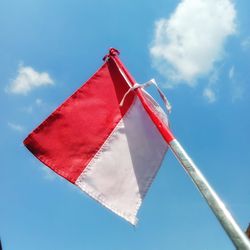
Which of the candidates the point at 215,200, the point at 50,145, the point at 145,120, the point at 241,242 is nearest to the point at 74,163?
the point at 50,145

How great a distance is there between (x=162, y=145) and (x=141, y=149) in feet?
1.13

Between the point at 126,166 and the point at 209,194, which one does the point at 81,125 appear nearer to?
the point at 126,166

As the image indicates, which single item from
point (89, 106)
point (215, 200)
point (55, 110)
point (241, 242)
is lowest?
point (241, 242)

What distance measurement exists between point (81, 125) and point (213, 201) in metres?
2.79

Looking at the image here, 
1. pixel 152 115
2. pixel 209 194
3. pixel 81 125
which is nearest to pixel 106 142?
pixel 81 125

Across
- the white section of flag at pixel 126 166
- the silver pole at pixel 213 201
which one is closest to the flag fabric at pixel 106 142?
the white section of flag at pixel 126 166

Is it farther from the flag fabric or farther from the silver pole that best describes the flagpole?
the flag fabric

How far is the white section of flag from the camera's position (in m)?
5.44

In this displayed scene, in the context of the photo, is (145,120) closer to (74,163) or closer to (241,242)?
(74,163)

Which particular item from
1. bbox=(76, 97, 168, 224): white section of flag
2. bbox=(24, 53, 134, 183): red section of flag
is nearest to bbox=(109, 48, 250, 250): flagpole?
bbox=(76, 97, 168, 224): white section of flag

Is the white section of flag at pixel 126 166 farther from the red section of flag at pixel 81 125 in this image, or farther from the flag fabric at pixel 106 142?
the red section of flag at pixel 81 125

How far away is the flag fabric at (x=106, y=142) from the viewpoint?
5.48 m

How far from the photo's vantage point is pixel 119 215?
17.1 feet

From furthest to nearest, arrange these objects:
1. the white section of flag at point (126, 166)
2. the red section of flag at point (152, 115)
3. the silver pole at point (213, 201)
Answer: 1. the white section of flag at point (126, 166)
2. the red section of flag at point (152, 115)
3. the silver pole at point (213, 201)
